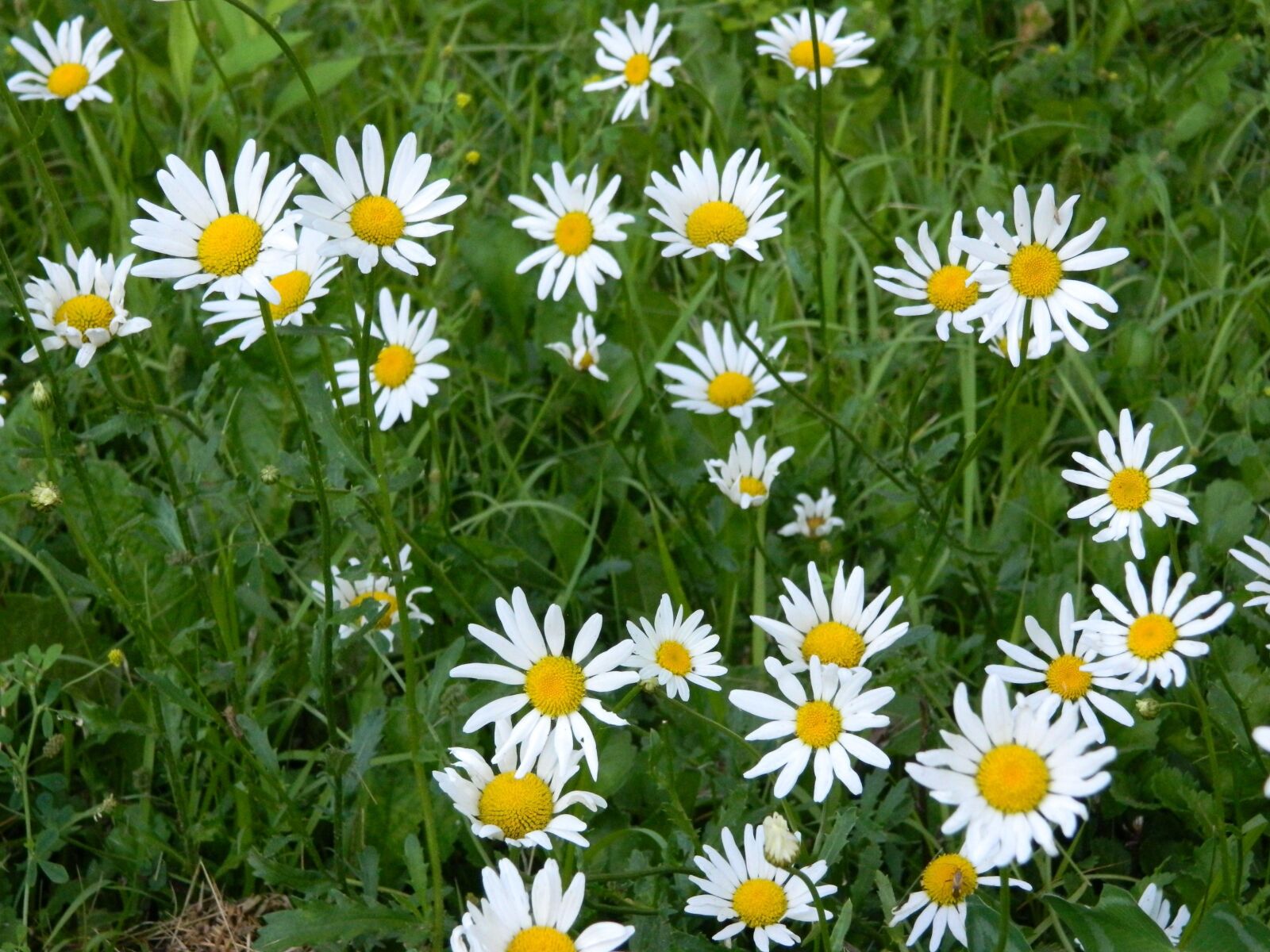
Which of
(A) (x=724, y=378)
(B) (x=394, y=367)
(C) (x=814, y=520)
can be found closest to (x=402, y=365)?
(B) (x=394, y=367)

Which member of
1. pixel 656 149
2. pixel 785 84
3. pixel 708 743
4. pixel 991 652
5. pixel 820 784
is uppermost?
pixel 785 84

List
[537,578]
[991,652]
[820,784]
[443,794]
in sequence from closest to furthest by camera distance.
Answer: [820,784] → [443,794] → [991,652] → [537,578]

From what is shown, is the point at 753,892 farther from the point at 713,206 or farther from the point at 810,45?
the point at 810,45

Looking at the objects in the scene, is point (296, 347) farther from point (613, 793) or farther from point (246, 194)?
point (613, 793)

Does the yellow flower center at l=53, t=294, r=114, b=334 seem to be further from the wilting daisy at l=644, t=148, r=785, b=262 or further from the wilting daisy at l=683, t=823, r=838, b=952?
the wilting daisy at l=683, t=823, r=838, b=952

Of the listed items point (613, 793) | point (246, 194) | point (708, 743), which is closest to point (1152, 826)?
point (708, 743)

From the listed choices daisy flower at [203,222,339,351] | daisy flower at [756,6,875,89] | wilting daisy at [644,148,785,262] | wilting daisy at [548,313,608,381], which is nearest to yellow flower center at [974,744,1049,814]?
wilting daisy at [644,148,785,262]
